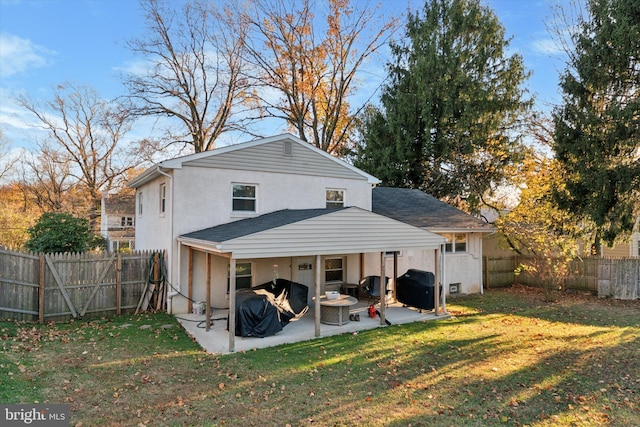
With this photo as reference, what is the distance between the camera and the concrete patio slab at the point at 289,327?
8273 mm

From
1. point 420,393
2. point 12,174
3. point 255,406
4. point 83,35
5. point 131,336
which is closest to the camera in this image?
point 255,406

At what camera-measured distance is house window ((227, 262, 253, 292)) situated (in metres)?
12.0

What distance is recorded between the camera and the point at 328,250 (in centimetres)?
927

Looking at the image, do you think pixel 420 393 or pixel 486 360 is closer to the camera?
pixel 420 393

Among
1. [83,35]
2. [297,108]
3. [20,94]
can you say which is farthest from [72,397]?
[20,94]

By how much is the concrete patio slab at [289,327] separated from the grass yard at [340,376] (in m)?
0.39

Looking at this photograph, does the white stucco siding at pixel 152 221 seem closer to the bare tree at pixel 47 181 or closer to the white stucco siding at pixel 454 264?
the white stucco siding at pixel 454 264

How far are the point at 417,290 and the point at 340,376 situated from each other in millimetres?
6292

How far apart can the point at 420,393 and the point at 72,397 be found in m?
5.25

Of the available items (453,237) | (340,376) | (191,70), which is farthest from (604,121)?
(191,70)

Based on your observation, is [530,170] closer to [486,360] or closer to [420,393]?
[486,360]

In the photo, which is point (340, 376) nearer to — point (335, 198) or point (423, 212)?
point (335, 198)

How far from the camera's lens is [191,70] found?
83.8 feet

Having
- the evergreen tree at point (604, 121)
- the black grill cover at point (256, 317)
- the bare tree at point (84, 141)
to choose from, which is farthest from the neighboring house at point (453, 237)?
the bare tree at point (84, 141)
